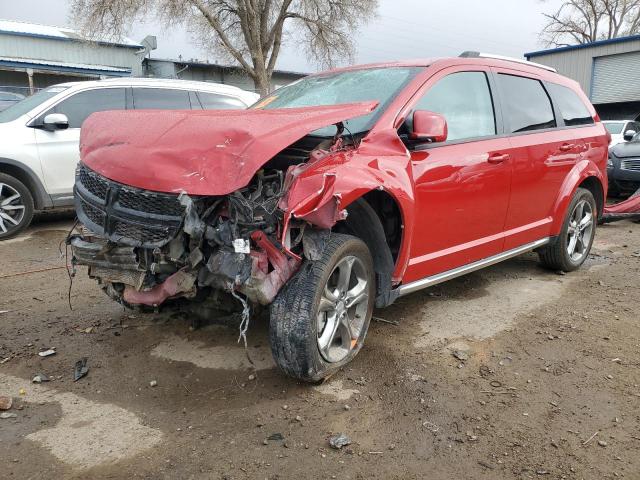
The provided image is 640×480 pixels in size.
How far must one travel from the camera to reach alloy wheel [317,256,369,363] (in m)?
3.02

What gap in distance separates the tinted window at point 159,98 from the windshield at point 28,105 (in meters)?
0.91

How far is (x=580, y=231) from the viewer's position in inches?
214

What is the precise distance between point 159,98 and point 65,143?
142 centimetres

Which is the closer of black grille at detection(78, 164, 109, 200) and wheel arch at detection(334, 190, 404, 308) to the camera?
black grille at detection(78, 164, 109, 200)

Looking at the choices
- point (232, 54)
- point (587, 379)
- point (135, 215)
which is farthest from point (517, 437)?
point (232, 54)

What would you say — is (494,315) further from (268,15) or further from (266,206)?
(268,15)

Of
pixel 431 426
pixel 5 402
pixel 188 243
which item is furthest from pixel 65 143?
pixel 431 426

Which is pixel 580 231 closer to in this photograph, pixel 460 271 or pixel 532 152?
pixel 532 152

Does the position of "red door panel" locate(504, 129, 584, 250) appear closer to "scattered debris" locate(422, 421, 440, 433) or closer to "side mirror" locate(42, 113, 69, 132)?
"scattered debris" locate(422, 421, 440, 433)

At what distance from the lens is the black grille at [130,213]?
269 centimetres

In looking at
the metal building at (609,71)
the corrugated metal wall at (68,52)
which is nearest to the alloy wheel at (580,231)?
the metal building at (609,71)

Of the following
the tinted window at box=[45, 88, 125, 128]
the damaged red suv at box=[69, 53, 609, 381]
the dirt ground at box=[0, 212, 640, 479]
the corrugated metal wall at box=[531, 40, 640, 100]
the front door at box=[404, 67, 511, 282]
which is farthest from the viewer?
the corrugated metal wall at box=[531, 40, 640, 100]

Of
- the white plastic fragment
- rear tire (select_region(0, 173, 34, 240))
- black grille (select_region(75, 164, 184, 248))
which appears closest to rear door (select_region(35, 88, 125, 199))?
rear tire (select_region(0, 173, 34, 240))

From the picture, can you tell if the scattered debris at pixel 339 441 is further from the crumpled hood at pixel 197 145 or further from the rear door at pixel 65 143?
the rear door at pixel 65 143
